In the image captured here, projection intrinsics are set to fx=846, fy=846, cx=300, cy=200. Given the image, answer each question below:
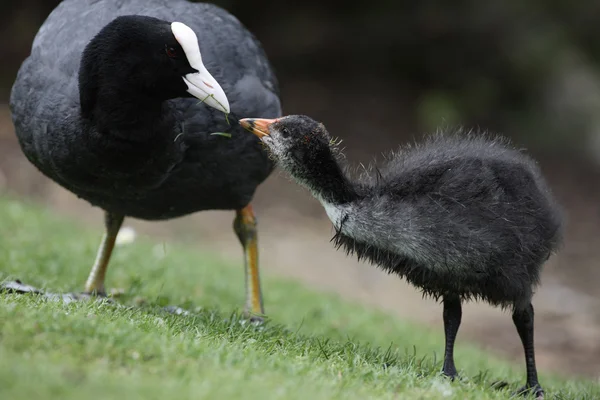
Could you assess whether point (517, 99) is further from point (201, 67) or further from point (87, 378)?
point (87, 378)

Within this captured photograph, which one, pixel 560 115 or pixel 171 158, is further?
pixel 560 115

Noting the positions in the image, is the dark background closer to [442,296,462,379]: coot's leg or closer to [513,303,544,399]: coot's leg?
[513,303,544,399]: coot's leg

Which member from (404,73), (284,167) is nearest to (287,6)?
(404,73)

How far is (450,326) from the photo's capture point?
5023mm

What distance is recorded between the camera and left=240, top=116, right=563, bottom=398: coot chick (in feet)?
15.2

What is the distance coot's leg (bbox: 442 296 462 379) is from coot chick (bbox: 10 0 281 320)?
1792mm

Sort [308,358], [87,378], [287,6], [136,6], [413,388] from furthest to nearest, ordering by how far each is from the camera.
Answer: [287,6] < [136,6] < [308,358] < [413,388] < [87,378]

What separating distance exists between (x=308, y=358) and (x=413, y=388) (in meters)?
0.63

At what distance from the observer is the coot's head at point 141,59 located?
16.7 ft

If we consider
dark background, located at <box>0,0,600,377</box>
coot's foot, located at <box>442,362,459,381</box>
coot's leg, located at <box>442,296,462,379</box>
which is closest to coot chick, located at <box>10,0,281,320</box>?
coot's leg, located at <box>442,296,462,379</box>

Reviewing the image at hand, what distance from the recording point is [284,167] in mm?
5043

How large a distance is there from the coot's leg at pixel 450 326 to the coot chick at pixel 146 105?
5.88 ft

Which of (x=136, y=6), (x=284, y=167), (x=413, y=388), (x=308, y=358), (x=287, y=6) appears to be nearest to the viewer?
(x=413, y=388)

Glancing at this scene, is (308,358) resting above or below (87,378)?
above
